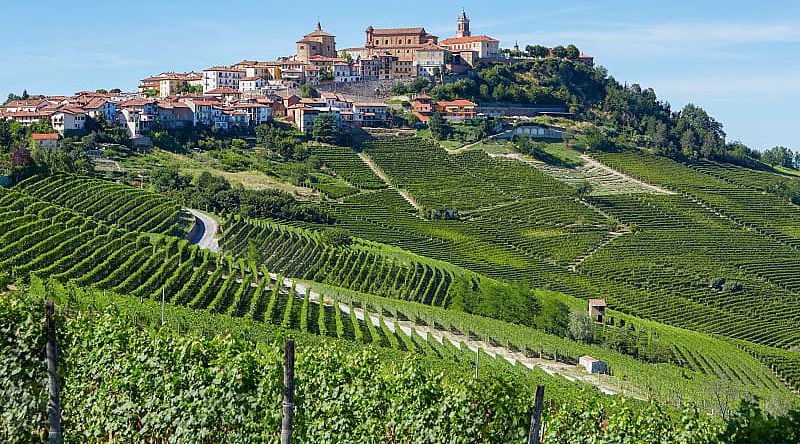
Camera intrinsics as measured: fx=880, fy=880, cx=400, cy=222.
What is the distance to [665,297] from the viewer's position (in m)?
51.9

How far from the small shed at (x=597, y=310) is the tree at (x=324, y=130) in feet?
119

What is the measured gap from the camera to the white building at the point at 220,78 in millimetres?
92250

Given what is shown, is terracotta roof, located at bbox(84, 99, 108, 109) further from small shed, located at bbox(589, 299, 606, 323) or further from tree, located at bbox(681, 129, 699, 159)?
tree, located at bbox(681, 129, 699, 159)

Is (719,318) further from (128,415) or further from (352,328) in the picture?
(128,415)

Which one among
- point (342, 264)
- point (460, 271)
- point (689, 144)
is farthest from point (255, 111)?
point (689, 144)

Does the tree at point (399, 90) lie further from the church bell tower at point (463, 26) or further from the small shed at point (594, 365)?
the small shed at point (594, 365)

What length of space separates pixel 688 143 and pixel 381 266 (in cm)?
5578

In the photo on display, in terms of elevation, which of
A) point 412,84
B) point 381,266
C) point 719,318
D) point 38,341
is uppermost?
point 412,84

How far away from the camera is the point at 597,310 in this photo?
46469 millimetres

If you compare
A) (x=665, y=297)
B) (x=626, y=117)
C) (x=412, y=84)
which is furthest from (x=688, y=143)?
(x=665, y=297)

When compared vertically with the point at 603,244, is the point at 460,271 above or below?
above

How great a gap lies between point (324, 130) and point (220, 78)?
20950 millimetres

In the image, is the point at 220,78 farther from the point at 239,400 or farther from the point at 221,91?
the point at 239,400

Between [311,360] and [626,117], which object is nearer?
[311,360]
